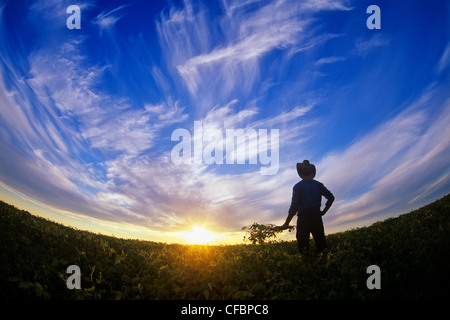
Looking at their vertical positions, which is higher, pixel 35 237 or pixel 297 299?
pixel 35 237

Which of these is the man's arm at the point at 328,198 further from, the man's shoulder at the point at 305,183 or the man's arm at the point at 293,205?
the man's arm at the point at 293,205

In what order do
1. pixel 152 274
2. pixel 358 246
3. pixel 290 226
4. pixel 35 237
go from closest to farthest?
pixel 152 274
pixel 35 237
pixel 358 246
pixel 290 226

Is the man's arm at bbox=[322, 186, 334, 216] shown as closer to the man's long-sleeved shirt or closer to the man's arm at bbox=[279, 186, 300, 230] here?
the man's long-sleeved shirt

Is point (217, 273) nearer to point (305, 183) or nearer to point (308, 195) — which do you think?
point (308, 195)

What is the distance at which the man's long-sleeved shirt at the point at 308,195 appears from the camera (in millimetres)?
7547

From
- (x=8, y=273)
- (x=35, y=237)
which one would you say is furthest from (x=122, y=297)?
(x=35, y=237)

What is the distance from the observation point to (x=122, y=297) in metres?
4.78

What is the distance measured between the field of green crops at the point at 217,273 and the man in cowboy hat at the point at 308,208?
0.62 meters

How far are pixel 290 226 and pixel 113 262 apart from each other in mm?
6120

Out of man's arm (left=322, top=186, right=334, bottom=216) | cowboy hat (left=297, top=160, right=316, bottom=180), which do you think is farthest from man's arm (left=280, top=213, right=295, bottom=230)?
cowboy hat (left=297, top=160, right=316, bottom=180)

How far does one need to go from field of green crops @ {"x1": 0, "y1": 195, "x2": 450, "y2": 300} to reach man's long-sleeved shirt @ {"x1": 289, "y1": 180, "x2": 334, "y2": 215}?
1658 millimetres

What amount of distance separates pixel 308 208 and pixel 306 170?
1.46m

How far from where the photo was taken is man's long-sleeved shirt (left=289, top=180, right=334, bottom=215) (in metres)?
7.55
